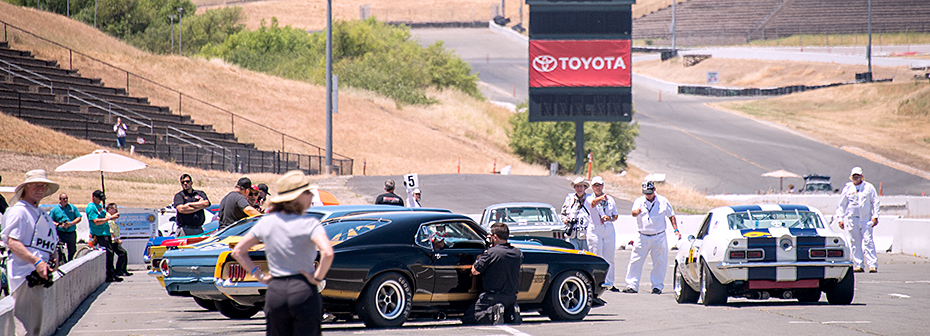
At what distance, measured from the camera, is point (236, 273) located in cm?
1033

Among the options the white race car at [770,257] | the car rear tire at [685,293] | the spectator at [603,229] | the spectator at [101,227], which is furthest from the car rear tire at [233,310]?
the spectator at [101,227]

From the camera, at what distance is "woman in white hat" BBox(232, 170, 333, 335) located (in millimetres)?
5926

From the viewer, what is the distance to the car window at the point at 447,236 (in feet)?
35.6

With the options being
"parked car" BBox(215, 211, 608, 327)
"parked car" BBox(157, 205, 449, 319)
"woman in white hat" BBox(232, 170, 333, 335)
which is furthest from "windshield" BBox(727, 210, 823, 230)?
"woman in white hat" BBox(232, 170, 333, 335)

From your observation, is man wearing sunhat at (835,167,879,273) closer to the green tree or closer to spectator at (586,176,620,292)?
spectator at (586,176,620,292)

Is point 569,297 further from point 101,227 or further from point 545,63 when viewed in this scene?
point 545,63

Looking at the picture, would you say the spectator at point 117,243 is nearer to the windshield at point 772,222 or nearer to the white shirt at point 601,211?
the white shirt at point 601,211

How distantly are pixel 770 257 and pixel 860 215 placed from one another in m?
6.70

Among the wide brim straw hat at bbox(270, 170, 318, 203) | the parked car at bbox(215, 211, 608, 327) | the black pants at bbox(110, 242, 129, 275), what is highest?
the wide brim straw hat at bbox(270, 170, 318, 203)

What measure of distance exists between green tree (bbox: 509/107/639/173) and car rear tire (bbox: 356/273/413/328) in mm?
44566

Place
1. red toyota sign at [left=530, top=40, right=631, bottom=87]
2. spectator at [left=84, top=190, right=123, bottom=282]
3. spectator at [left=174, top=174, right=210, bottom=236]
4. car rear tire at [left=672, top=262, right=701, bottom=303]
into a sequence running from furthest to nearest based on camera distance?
red toyota sign at [left=530, top=40, right=631, bottom=87]
spectator at [left=84, top=190, right=123, bottom=282]
spectator at [left=174, top=174, right=210, bottom=236]
car rear tire at [left=672, top=262, right=701, bottom=303]

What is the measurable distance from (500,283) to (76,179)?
2892cm

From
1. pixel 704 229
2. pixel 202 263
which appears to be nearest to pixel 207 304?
pixel 202 263

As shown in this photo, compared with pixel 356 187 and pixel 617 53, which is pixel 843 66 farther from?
pixel 356 187
